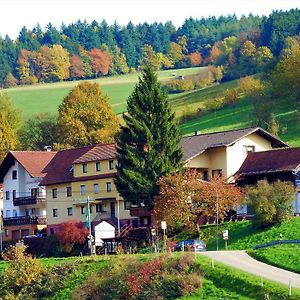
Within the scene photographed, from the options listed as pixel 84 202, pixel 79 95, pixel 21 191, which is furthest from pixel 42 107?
pixel 84 202

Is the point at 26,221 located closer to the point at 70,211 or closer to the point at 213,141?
the point at 70,211

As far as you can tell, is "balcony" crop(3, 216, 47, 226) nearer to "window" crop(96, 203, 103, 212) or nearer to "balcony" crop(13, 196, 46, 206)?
"balcony" crop(13, 196, 46, 206)

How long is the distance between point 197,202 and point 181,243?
6584 mm

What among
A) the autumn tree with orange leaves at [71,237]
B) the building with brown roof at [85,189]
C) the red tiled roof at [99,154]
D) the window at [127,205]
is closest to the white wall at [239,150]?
the window at [127,205]

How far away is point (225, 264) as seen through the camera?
2224 inches

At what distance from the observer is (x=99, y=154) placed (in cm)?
8925

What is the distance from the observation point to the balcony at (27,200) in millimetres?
95812

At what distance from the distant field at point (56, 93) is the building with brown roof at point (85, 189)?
187 feet

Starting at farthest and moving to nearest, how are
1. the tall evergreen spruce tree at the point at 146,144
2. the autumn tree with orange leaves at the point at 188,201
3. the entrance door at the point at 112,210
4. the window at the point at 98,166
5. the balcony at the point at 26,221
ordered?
the balcony at the point at 26,221 → the window at the point at 98,166 → the entrance door at the point at 112,210 → the tall evergreen spruce tree at the point at 146,144 → the autumn tree with orange leaves at the point at 188,201

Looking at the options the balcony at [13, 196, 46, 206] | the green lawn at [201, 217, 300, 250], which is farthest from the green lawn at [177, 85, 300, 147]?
the green lawn at [201, 217, 300, 250]

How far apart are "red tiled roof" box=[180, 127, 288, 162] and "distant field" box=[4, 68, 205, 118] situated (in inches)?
2529

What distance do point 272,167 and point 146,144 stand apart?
30.9 feet

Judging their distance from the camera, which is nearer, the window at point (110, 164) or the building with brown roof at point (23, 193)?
the window at point (110, 164)

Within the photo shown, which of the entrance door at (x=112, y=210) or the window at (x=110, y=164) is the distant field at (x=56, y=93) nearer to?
the window at (x=110, y=164)
